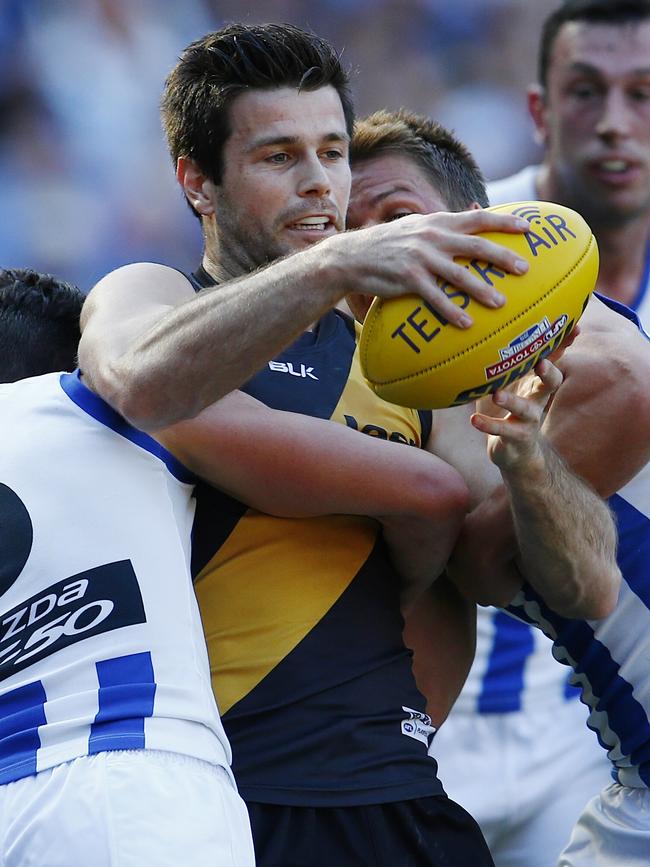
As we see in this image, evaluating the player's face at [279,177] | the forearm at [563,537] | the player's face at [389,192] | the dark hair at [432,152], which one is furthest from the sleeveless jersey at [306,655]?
the dark hair at [432,152]

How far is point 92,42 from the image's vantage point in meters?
8.91

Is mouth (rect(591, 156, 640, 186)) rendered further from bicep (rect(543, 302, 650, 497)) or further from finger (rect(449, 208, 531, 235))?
finger (rect(449, 208, 531, 235))

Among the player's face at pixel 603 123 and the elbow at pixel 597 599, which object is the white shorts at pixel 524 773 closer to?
the elbow at pixel 597 599

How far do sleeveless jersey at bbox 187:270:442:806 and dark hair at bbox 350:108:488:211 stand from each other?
1147 millimetres

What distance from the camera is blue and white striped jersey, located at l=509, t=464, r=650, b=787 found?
342 centimetres

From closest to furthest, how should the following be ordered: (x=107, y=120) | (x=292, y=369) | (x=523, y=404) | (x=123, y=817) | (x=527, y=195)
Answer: (x=123, y=817) < (x=523, y=404) < (x=292, y=369) < (x=527, y=195) < (x=107, y=120)

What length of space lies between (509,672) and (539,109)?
2.84m

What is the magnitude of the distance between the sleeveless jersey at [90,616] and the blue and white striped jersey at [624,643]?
1157 millimetres

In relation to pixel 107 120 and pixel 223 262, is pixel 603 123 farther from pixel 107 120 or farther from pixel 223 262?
pixel 107 120

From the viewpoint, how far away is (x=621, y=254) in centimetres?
613

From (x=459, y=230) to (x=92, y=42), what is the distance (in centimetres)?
700

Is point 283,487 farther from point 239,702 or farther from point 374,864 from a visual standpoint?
point 374,864

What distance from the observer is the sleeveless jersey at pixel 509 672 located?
210 inches

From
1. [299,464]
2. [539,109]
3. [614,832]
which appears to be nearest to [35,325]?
[299,464]
